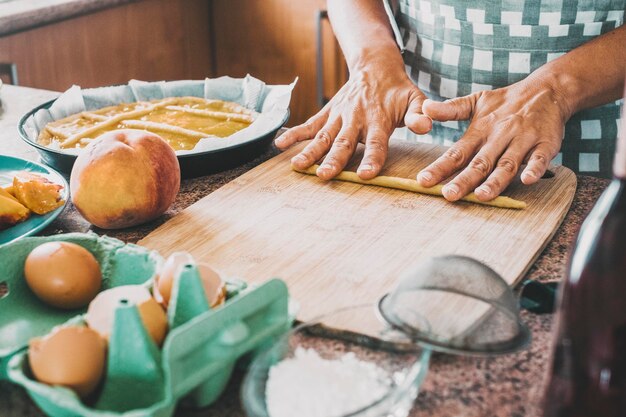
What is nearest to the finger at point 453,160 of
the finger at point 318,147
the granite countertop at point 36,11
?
the finger at point 318,147

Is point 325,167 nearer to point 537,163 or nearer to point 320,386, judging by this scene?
point 537,163

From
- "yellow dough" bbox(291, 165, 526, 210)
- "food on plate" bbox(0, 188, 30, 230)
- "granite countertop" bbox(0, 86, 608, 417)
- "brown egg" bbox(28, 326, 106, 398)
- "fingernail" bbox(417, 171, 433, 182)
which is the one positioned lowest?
"granite countertop" bbox(0, 86, 608, 417)

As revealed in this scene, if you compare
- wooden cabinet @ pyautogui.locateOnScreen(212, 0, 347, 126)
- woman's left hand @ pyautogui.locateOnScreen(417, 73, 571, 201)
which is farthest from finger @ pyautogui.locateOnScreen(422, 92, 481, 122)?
wooden cabinet @ pyautogui.locateOnScreen(212, 0, 347, 126)

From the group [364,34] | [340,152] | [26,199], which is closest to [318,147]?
[340,152]

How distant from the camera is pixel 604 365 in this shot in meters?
0.56

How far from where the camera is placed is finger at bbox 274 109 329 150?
55.2 inches

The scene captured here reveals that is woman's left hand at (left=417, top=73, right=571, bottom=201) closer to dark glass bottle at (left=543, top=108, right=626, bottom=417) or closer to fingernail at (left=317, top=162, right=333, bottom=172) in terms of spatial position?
fingernail at (left=317, top=162, right=333, bottom=172)

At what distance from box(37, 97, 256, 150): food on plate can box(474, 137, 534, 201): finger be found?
1.83ft

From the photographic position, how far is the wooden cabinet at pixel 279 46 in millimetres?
3580

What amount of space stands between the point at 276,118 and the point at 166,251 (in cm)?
48

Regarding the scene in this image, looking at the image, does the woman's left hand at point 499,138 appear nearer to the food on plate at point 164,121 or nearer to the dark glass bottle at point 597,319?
the food on plate at point 164,121

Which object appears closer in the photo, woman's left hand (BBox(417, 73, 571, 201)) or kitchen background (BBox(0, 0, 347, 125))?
woman's left hand (BBox(417, 73, 571, 201))

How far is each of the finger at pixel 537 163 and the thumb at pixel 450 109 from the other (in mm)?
148

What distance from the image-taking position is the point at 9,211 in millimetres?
1045
